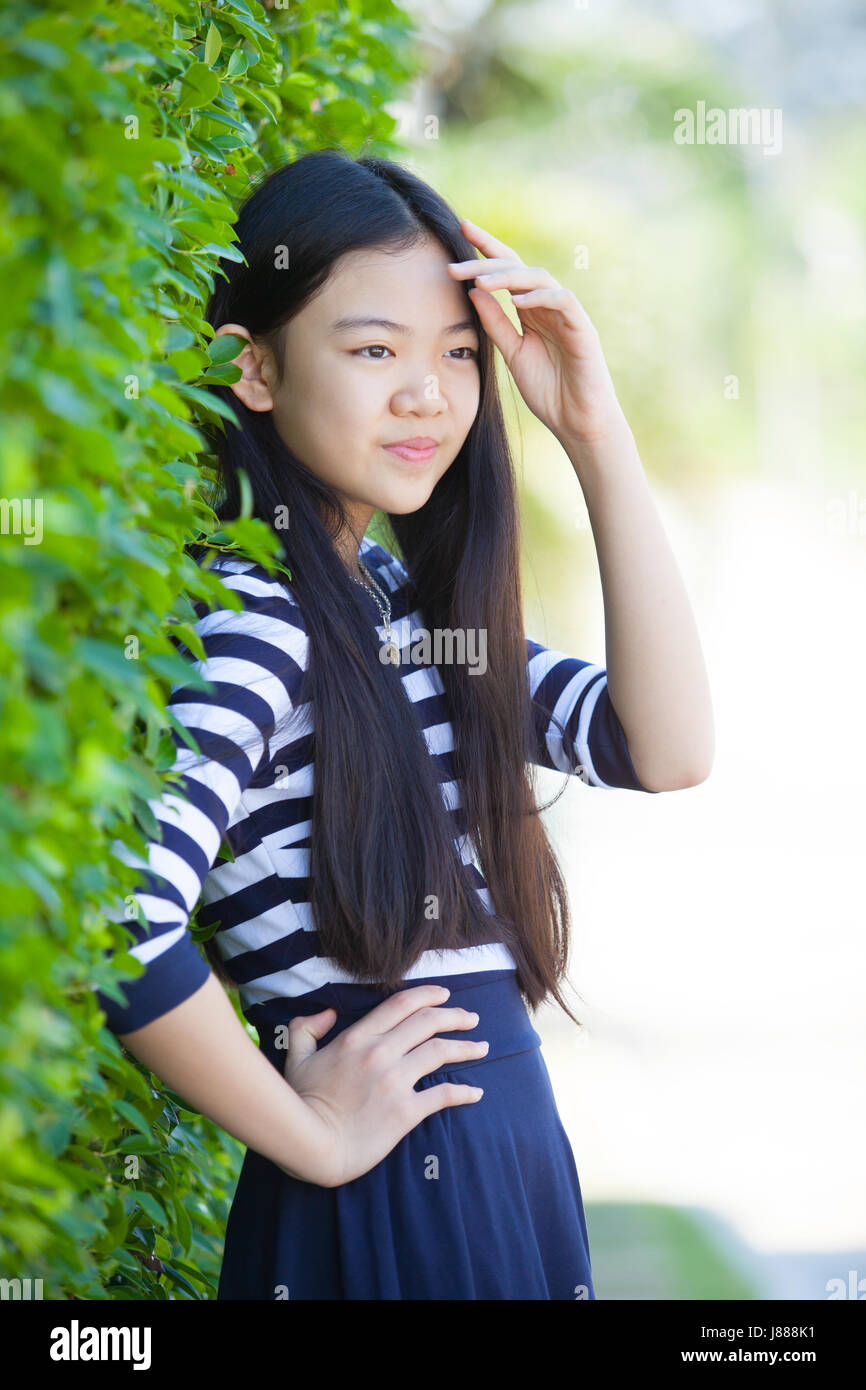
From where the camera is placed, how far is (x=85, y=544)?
2.64 ft

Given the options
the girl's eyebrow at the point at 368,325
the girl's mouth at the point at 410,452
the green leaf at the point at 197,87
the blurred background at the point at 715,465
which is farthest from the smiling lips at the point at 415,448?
the blurred background at the point at 715,465

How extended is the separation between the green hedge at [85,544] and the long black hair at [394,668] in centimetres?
18

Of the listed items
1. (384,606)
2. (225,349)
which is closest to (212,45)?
(225,349)

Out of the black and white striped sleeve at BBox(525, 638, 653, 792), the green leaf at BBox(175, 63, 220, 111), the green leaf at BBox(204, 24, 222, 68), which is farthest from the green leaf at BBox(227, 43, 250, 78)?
the black and white striped sleeve at BBox(525, 638, 653, 792)

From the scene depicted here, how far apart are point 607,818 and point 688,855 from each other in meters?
0.50

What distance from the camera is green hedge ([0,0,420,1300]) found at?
2.49ft

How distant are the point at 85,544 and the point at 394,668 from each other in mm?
633

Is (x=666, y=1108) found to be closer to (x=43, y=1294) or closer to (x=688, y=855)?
(x=688, y=855)

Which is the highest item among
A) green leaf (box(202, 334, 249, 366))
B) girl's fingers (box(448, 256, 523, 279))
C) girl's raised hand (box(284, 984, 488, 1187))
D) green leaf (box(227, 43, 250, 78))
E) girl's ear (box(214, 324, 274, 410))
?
green leaf (box(227, 43, 250, 78))

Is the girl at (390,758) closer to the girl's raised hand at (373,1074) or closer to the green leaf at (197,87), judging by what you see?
the girl's raised hand at (373,1074)

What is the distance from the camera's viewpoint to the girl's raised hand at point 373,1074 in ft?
4.01

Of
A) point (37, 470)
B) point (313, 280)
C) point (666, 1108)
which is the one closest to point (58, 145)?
point (37, 470)

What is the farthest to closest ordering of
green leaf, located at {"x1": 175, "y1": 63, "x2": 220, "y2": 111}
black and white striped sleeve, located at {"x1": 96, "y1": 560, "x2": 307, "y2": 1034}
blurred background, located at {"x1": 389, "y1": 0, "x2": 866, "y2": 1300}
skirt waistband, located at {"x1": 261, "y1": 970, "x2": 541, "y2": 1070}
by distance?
blurred background, located at {"x1": 389, "y1": 0, "x2": 866, "y2": 1300} → skirt waistband, located at {"x1": 261, "y1": 970, "x2": 541, "y2": 1070} → green leaf, located at {"x1": 175, "y1": 63, "x2": 220, "y2": 111} → black and white striped sleeve, located at {"x1": 96, "y1": 560, "x2": 307, "y2": 1034}

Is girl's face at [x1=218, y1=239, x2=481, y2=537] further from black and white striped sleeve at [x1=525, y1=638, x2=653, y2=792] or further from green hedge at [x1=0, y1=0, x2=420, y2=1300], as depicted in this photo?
black and white striped sleeve at [x1=525, y1=638, x2=653, y2=792]
